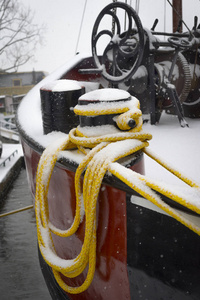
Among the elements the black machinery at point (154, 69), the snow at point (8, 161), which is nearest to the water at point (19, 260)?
the snow at point (8, 161)

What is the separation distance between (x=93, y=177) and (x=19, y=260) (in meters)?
2.75

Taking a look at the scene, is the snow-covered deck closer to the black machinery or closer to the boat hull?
the black machinery

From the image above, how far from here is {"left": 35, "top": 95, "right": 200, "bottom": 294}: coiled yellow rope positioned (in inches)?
43.1

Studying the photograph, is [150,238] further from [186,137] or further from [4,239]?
[4,239]

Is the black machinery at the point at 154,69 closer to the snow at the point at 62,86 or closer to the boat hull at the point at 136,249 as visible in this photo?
the snow at the point at 62,86

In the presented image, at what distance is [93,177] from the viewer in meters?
1.21

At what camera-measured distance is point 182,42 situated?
2.67 m

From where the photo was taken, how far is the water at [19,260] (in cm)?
302

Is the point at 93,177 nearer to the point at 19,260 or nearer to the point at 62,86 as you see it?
the point at 62,86

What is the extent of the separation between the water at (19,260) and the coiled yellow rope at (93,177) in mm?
1665

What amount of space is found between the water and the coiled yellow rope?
1.67 m

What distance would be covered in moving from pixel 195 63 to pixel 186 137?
0.96 meters

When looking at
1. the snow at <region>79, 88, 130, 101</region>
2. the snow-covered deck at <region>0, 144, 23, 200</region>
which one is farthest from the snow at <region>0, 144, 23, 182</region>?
the snow at <region>79, 88, 130, 101</region>

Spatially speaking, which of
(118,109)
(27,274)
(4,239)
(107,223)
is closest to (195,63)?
(118,109)
